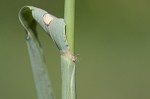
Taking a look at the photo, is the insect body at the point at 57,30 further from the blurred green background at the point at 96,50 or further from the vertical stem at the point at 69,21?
the blurred green background at the point at 96,50

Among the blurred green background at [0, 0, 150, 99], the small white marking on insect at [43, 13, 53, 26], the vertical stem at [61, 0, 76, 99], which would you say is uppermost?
the small white marking on insect at [43, 13, 53, 26]

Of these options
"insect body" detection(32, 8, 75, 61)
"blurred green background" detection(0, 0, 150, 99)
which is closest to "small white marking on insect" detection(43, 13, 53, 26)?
"insect body" detection(32, 8, 75, 61)

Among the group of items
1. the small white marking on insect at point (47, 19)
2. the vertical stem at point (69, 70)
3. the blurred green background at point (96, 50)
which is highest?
the small white marking on insect at point (47, 19)

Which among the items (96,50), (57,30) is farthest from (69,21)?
(96,50)

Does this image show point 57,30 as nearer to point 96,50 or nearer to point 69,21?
point 69,21

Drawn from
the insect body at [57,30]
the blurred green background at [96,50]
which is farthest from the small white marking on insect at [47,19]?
the blurred green background at [96,50]

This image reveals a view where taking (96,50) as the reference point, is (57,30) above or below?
above

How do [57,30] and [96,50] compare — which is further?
[96,50]

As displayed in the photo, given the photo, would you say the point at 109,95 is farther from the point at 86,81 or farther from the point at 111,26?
the point at 111,26

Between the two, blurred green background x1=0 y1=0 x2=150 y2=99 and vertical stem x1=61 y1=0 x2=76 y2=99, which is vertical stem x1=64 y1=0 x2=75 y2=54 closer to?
vertical stem x1=61 y1=0 x2=76 y2=99
